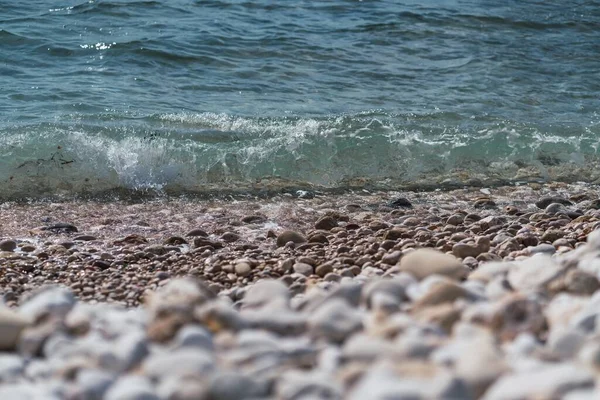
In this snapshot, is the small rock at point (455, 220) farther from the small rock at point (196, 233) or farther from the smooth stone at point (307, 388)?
the smooth stone at point (307, 388)

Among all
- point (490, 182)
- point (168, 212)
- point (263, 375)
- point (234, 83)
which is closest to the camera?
point (263, 375)

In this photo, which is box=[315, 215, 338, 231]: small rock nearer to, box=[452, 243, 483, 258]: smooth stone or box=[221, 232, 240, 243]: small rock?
box=[221, 232, 240, 243]: small rock

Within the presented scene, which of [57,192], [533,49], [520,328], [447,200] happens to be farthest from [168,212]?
[533,49]

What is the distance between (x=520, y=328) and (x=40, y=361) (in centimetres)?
130

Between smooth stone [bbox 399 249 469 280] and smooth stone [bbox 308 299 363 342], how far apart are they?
0.72 meters

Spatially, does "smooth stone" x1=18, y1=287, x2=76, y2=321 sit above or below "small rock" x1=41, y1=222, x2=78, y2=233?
above

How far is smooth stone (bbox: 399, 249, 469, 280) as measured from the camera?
3182mm

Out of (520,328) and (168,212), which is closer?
(520,328)

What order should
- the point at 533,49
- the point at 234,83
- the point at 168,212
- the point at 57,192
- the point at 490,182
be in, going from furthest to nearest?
the point at 533,49 < the point at 234,83 < the point at 490,182 < the point at 57,192 < the point at 168,212

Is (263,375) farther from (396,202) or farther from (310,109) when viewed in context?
(310,109)

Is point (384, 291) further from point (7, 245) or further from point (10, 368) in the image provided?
point (7, 245)

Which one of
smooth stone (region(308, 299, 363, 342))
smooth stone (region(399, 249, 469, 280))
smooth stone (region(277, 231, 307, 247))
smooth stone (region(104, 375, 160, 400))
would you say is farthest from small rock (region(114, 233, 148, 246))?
smooth stone (region(104, 375, 160, 400))

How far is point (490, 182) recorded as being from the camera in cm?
737

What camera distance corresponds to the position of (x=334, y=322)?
2.42 meters
